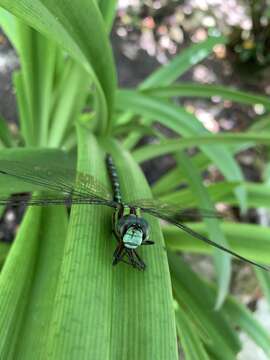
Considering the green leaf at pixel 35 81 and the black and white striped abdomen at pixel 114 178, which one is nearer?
the black and white striped abdomen at pixel 114 178

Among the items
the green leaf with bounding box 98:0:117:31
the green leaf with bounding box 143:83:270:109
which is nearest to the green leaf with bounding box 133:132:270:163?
the green leaf with bounding box 143:83:270:109

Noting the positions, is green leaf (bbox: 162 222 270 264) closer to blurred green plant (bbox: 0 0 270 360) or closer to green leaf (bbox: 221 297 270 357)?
blurred green plant (bbox: 0 0 270 360)

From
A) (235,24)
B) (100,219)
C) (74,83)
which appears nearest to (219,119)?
(235,24)

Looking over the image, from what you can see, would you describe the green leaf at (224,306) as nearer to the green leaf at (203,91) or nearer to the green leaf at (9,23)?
the green leaf at (203,91)

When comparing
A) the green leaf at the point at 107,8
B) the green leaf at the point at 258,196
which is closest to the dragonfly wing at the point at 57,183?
the green leaf at the point at 107,8

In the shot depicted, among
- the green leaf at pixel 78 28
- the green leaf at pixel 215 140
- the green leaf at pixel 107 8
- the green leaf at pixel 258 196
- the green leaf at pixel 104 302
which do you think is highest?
the green leaf at pixel 107 8

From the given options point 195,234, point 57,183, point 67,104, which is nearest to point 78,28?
point 57,183

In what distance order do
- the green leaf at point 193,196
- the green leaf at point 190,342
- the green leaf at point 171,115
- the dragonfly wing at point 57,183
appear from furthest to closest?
the green leaf at point 193,196 < the green leaf at point 171,115 < the green leaf at point 190,342 < the dragonfly wing at point 57,183

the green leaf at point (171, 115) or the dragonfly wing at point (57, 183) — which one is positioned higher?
the green leaf at point (171, 115)

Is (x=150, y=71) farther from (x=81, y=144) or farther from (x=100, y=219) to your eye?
(x=100, y=219)
